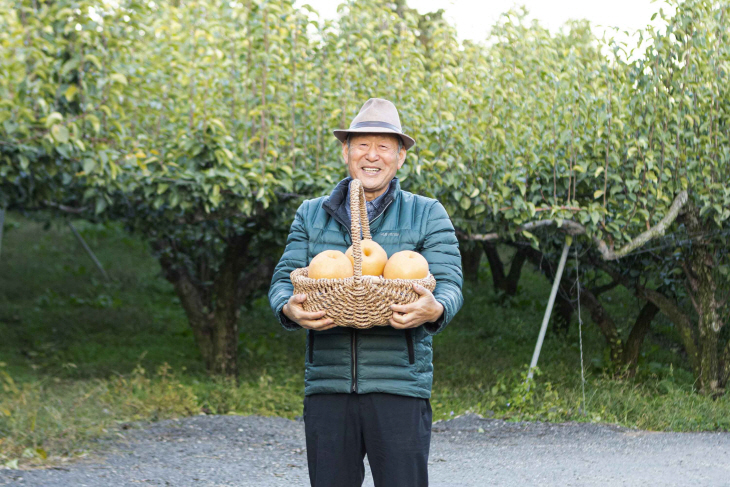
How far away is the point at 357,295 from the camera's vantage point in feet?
7.29

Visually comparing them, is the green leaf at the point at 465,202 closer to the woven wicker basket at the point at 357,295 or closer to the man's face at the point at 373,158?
the man's face at the point at 373,158

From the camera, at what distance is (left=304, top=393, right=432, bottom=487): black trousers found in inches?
95.7

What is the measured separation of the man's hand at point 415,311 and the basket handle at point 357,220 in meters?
0.16

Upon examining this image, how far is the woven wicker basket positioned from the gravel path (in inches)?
112

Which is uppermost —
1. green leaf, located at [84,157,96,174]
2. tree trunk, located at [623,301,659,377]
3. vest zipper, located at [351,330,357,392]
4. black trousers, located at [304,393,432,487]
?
green leaf, located at [84,157,96,174]

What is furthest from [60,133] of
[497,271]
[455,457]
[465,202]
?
[497,271]

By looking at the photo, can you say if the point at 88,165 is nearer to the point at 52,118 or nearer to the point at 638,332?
the point at 52,118

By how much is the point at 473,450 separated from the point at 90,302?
9.57 metres

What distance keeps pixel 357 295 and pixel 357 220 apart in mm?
236

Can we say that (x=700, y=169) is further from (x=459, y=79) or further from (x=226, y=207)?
(x=226, y=207)

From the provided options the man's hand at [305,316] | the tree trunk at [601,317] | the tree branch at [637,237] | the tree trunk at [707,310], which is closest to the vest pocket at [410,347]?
the man's hand at [305,316]

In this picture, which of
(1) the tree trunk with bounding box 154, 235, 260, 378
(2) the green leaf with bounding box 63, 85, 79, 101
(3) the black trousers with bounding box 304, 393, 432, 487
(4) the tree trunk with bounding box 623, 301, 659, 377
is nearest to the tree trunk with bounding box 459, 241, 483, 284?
(4) the tree trunk with bounding box 623, 301, 659, 377

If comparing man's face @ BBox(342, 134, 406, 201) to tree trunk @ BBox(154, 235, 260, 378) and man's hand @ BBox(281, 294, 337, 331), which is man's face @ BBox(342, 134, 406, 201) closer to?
man's hand @ BBox(281, 294, 337, 331)

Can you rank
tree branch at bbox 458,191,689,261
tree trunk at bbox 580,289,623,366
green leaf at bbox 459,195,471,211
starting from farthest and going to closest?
tree trunk at bbox 580,289,623,366
tree branch at bbox 458,191,689,261
green leaf at bbox 459,195,471,211
